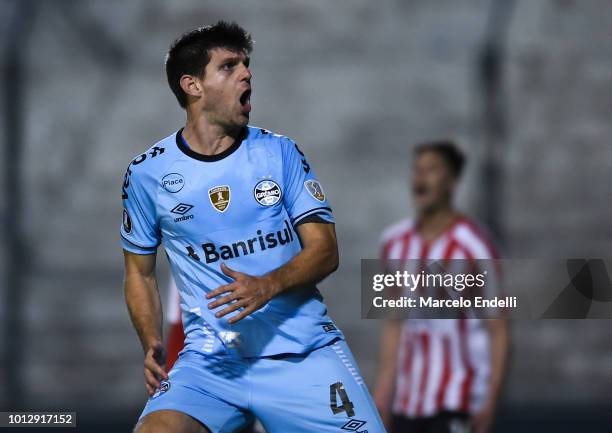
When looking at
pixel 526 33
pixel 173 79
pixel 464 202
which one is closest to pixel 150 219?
pixel 173 79

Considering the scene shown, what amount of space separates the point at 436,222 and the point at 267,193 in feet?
7.62

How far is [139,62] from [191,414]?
24.3 ft

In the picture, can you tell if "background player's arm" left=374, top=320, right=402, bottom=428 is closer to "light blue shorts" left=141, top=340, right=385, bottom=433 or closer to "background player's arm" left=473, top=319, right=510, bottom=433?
"background player's arm" left=473, top=319, right=510, bottom=433

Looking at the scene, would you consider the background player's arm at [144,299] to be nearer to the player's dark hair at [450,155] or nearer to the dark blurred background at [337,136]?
the player's dark hair at [450,155]

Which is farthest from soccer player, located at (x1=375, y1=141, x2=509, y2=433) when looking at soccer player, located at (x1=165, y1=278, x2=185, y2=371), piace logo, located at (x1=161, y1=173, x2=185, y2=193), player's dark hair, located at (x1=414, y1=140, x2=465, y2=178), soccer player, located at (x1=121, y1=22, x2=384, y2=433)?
piace logo, located at (x1=161, y1=173, x2=185, y2=193)

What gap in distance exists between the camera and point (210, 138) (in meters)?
3.92

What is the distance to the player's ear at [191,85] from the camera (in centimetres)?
400

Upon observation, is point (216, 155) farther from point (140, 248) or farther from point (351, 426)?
point (351, 426)

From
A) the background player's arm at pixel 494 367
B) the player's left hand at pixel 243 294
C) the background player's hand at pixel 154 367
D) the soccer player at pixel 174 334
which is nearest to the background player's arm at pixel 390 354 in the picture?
the background player's arm at pixel 494 367

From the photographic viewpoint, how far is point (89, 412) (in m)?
10.1

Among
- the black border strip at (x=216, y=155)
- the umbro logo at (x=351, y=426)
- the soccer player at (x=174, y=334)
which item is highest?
the black border strip at (x=216, y=155)

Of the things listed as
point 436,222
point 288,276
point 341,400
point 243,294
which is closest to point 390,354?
point 436,222

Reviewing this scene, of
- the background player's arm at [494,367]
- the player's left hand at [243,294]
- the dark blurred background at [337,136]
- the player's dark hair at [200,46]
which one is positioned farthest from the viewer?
the dark blurred background at [337,136]

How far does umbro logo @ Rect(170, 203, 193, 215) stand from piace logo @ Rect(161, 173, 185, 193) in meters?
0.05
